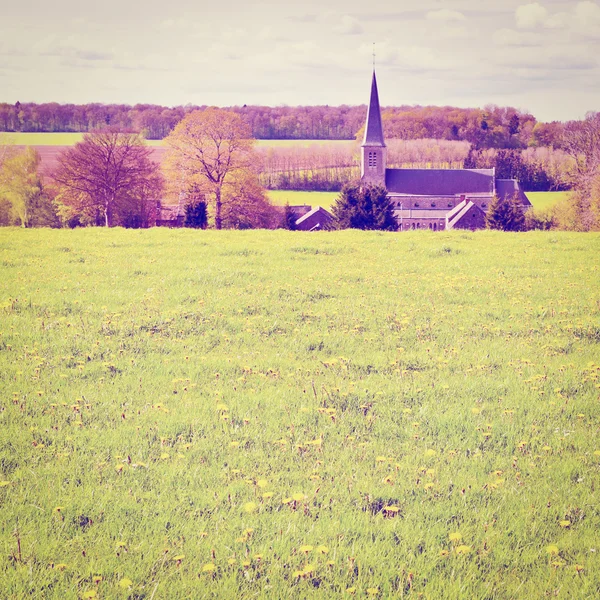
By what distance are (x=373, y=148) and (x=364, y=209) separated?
2257 inches

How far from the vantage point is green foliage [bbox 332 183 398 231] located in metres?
52.2

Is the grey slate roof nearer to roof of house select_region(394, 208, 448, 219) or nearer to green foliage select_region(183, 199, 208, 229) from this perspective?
roof of house select_region(394, 208, 448, 219)

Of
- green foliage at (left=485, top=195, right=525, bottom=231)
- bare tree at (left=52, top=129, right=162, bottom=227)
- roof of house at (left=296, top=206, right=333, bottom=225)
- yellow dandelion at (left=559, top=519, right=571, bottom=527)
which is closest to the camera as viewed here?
yellow dandelion at (left=559, top=519, right=571, bottom=527)

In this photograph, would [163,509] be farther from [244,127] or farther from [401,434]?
[244,127]

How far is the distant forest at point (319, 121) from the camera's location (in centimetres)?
4417

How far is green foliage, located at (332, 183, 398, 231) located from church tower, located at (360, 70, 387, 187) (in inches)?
1756

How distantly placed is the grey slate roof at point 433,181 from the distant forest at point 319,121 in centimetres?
808

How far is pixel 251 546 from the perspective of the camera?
4.64 metres

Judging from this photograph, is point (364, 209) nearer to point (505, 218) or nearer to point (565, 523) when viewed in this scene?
point (505, 218)

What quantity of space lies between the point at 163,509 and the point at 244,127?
5198 centimetres

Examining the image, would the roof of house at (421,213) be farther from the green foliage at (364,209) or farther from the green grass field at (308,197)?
the green foliage at (364,209)

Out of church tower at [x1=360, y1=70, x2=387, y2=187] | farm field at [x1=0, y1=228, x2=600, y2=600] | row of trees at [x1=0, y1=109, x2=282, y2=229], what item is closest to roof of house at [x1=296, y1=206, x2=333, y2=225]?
church tower at [x1=360, y1=70, x2=387, y2=187]

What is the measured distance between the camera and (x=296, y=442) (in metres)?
6.32

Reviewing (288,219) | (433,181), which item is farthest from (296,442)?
(433,181)
